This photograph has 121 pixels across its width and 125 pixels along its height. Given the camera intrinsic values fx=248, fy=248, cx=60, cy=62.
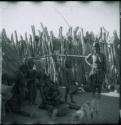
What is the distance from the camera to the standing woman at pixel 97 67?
6910mm

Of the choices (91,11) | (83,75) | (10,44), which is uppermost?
(91,11)

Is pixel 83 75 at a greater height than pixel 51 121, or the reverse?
pixel 83 75

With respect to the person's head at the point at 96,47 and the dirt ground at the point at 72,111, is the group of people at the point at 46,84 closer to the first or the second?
the person's head at the point at 96,47

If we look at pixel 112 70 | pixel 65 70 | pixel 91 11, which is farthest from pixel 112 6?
pixel 65 70

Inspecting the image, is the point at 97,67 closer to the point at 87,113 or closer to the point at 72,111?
the point at 87,113

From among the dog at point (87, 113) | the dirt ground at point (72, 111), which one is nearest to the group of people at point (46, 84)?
the dirt ground at point (72, 111)

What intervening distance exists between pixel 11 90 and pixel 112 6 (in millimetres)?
3654

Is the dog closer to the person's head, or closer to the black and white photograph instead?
the black and white photograph

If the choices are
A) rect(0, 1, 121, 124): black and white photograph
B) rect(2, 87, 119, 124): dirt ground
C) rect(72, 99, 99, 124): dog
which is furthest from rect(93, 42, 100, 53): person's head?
rect(72, 99, 99, 124): dog

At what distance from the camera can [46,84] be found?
6.86 metres

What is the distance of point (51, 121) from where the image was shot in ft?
21.8

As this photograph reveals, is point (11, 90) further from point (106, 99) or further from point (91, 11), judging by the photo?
point (91, 11)

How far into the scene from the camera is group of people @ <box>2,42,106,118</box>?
22.1 feet

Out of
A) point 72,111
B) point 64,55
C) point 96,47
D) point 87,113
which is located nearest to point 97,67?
point 96,47
